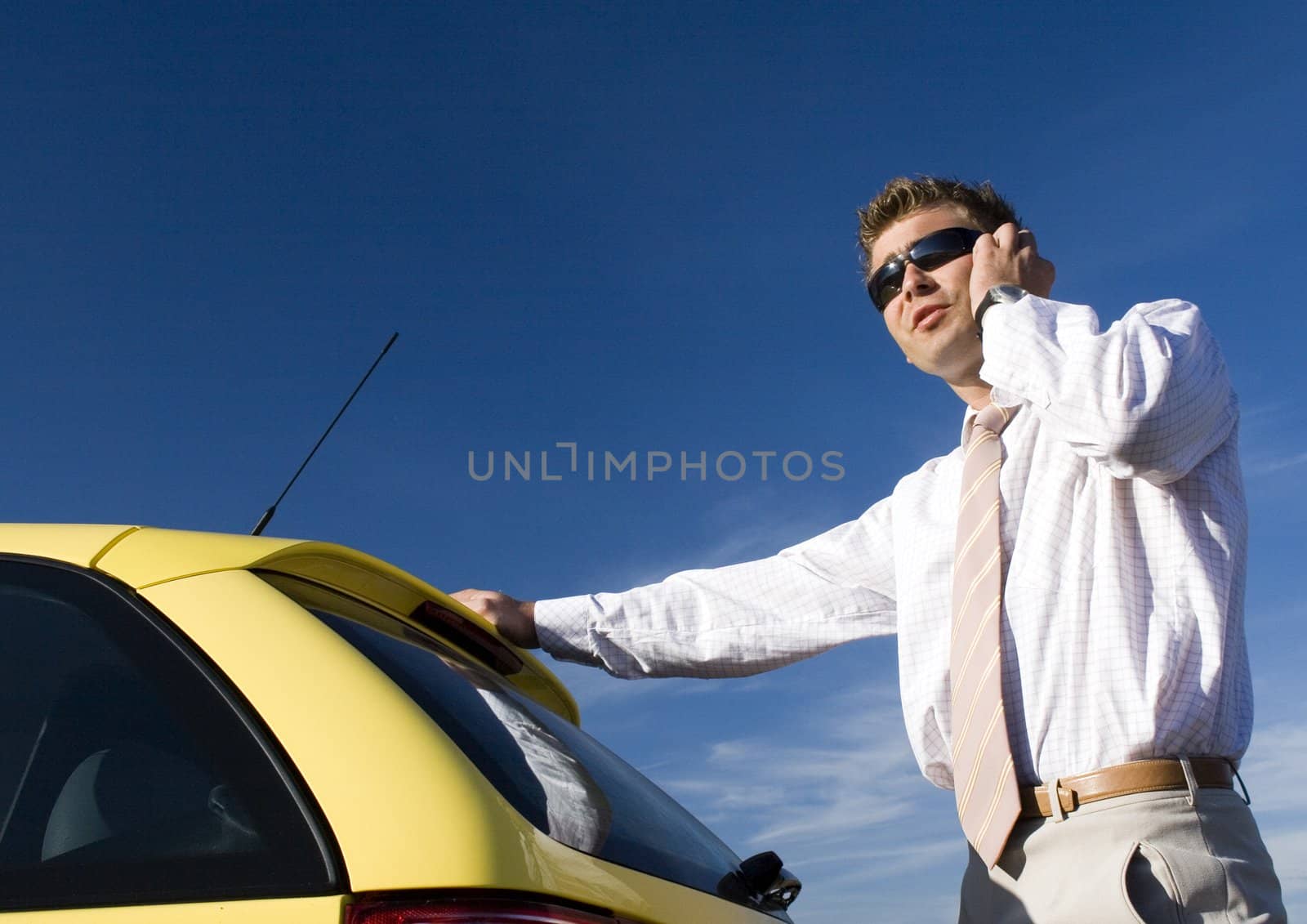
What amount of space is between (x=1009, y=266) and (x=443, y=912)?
81.3 inches

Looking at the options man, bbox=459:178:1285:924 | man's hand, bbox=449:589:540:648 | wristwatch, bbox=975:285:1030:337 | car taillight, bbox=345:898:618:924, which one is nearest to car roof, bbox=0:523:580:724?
car taillight, bbox=345:898:618:924

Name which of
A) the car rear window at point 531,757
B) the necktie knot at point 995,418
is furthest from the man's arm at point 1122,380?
the car rear window at point 531,757

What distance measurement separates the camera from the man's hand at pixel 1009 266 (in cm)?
265

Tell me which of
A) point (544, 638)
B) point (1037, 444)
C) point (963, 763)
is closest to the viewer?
point (963, 763)

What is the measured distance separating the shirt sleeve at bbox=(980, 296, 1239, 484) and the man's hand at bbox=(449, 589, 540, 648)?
1300mm

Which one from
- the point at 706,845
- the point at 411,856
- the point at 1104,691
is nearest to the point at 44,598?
the point at 411,856

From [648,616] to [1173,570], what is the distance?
4.45ft

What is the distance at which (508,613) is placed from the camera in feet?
9.43

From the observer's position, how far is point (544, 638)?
2.91m

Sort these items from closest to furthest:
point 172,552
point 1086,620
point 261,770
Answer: point 261,770
point 172,552
point 1086,620

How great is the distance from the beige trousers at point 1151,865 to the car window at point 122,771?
1.45m

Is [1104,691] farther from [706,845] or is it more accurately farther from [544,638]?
[544,638]

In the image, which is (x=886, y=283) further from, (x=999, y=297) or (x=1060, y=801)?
(x=1060, y=801)

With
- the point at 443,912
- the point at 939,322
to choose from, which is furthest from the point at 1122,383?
the point at 443,912
